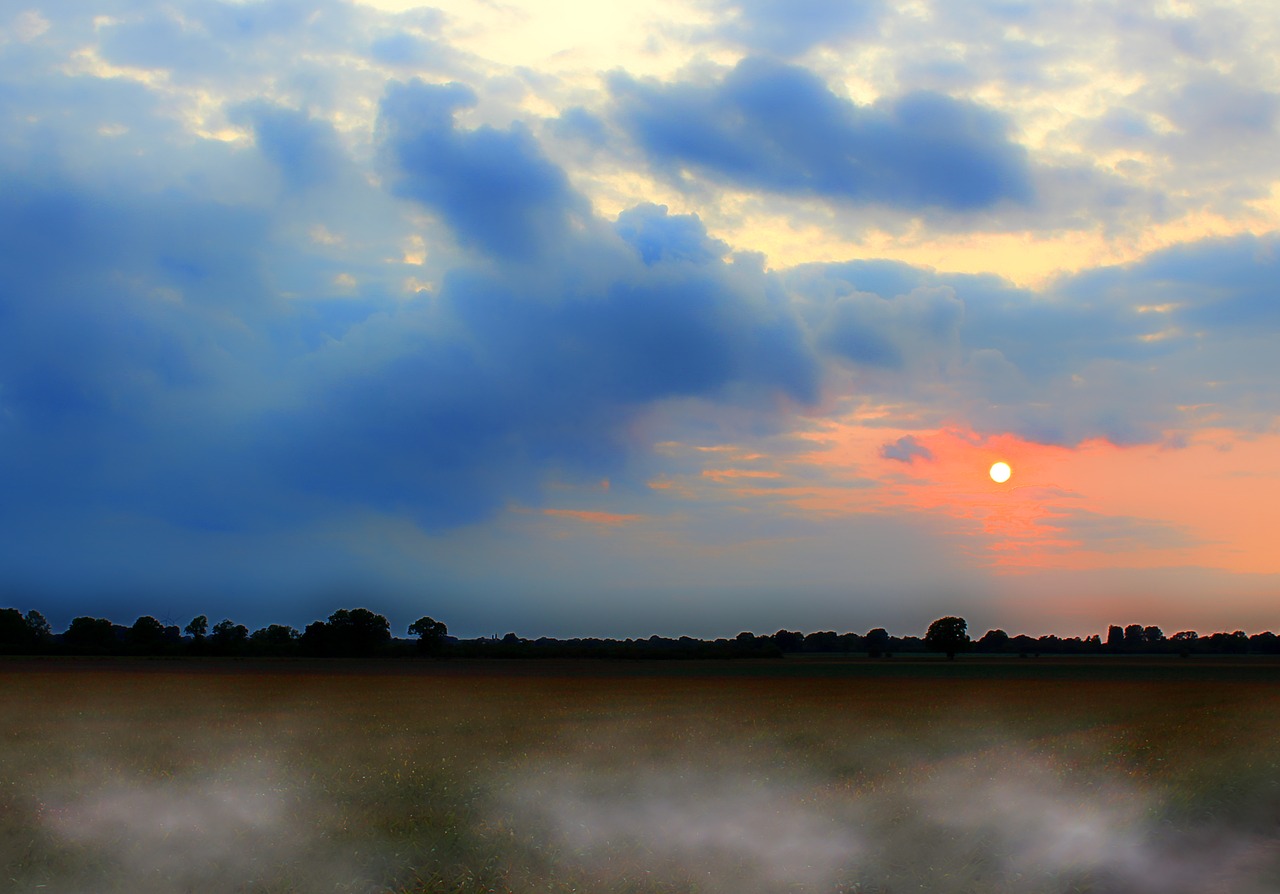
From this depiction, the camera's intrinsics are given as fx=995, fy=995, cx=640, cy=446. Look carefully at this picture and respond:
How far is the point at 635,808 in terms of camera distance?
774 inches

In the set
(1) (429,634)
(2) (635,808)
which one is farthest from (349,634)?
(2) (635,808)

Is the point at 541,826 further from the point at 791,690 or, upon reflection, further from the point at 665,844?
the point at 791,690

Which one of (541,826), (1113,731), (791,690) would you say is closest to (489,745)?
(541,826)

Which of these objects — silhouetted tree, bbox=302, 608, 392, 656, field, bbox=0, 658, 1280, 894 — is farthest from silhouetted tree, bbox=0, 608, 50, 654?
field, bbox=0, 658, 1280, 894

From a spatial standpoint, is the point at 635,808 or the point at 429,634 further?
the point at 429,634

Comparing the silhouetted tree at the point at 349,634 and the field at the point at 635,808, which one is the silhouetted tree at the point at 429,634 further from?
the field at the point at 635,808

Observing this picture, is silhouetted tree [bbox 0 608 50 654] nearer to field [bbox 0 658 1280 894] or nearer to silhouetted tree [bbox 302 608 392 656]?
silhouetted tree [bbox 302 608 392 656]

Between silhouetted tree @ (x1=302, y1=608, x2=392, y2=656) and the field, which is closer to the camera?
the field

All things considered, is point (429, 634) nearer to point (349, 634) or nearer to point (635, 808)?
point (349, 634)

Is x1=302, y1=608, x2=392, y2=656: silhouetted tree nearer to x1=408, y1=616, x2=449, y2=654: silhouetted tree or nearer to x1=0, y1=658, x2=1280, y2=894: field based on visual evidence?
x1=408, y1=616, x2=449, y2=654: silhouetted tree

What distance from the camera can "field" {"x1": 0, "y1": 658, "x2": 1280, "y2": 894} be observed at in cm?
1572

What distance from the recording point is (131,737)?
31.9 meters

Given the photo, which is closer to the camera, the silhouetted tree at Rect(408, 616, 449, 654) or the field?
the field

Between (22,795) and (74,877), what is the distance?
555 cm
